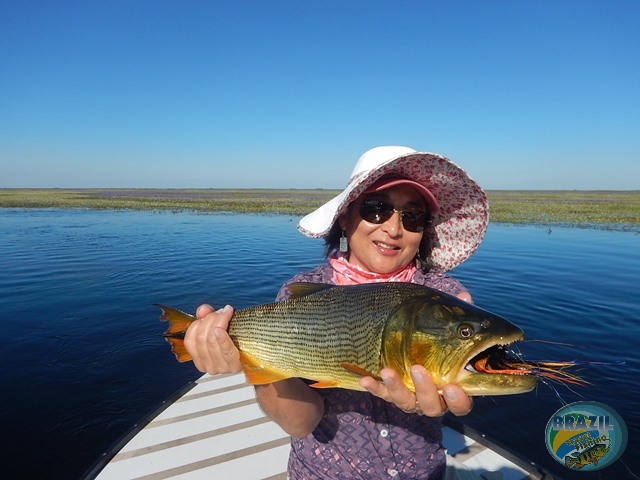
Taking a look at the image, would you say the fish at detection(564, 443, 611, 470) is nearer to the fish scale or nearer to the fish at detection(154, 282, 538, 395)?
the fish at detection(154, 282, 538, 395)

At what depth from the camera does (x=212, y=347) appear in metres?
2.86

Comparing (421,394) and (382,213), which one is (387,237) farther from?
(421,394)

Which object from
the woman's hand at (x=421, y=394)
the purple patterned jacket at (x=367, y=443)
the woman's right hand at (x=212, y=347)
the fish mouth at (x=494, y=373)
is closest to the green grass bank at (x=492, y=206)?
the purple patterned jacket at (x=367, y=443)

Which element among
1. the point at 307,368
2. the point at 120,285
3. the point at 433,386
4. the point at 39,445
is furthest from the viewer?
the point at 120,285

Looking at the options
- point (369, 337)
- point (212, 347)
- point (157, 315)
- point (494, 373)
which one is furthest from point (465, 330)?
point (157, 315)

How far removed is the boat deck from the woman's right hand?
264 centimetres

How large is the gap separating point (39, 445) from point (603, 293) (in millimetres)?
17042

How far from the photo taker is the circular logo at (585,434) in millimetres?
2656

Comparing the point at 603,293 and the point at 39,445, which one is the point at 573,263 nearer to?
the point at 603,293

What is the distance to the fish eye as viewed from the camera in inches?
84.0

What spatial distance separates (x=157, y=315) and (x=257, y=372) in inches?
414

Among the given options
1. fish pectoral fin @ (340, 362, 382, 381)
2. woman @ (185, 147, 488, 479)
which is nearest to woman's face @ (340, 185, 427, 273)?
woman @ (185, 147, 488, 479)

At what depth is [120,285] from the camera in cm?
1518

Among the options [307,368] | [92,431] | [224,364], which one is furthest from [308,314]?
[92,431]
